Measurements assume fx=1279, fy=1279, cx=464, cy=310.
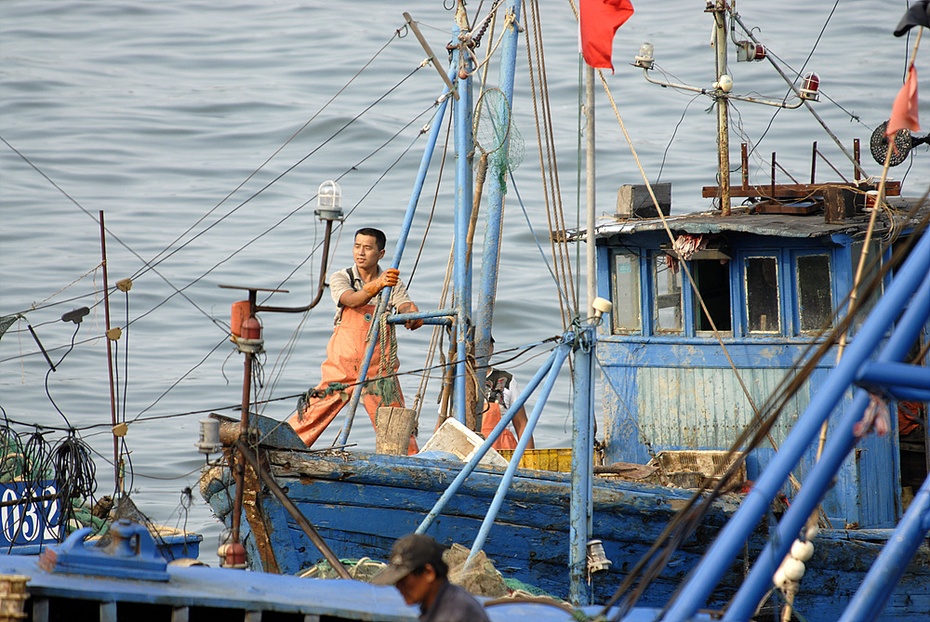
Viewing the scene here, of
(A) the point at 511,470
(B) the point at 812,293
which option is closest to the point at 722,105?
(B) the point at 812,293

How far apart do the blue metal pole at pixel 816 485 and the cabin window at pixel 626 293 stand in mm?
5152

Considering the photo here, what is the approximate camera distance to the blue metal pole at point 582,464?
755cm

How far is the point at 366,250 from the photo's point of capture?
9.07m

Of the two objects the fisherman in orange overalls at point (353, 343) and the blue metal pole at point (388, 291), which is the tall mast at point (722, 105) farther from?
the fisherman in orange overalls at point (353, 343)

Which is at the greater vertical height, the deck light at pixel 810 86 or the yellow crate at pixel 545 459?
the deck light at pixel 810 86

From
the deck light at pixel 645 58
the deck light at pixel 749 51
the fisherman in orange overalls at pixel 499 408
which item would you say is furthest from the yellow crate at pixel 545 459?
the deck light at pixel 749 51

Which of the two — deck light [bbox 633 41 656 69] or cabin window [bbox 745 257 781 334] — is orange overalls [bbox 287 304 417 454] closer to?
cabin window [bbox 745 257 781 334]

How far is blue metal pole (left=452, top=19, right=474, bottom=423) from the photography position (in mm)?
9352

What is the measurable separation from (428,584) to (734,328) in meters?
5.66

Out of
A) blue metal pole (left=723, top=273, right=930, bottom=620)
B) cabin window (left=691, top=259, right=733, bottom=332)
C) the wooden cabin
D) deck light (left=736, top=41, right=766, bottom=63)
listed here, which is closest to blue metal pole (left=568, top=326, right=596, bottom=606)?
the wooden cabin

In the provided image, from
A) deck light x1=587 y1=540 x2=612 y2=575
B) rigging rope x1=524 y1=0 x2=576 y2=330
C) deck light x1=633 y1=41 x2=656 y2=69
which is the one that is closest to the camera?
deck light x1=587 y1=540 x2=612 y2=575

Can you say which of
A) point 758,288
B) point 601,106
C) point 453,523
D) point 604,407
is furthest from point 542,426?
Result: point 601,106

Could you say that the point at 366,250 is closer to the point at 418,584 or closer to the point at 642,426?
the point at 642,426

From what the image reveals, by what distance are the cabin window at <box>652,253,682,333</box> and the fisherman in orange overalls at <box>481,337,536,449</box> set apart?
1.39 m
